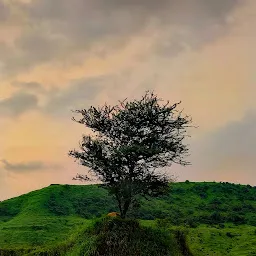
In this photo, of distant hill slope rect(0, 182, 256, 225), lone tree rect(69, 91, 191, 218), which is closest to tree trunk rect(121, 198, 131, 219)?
lone tree rect(69, 91, 191, 218)

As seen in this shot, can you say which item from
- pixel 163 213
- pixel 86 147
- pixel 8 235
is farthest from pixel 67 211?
pixel 86 147

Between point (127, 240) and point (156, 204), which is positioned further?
point (156, 204)

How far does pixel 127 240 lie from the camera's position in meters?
33.8

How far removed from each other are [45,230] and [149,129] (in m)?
38.5

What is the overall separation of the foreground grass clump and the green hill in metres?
23.3

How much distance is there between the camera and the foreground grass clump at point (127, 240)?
33.2 m

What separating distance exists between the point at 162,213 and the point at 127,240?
55055 millimetres

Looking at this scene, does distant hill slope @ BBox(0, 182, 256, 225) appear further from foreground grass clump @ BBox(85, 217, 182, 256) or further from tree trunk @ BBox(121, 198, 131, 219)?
foreground grass clump @ BBox(85, 217, 182, 256)

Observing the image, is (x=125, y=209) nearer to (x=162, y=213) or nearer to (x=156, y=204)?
(x=162, y=213)

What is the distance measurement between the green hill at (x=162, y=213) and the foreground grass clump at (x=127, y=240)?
76.5ft

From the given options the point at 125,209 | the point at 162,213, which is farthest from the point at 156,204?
the point at 125,209

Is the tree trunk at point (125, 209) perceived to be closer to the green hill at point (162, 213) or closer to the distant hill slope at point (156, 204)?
the green hill at point (162, 213)

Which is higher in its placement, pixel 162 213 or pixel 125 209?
pixel 162 213

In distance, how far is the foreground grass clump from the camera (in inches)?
1305
